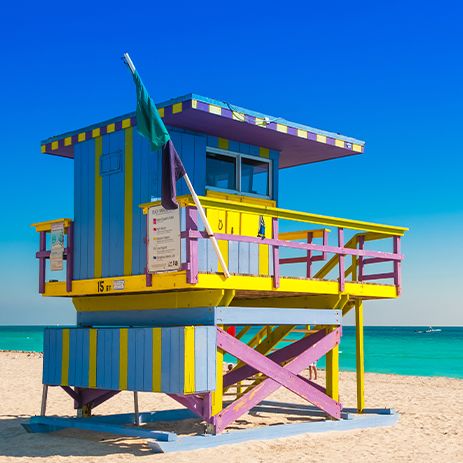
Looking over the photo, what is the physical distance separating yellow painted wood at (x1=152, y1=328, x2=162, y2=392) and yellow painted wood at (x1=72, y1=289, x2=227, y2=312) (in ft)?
2.77

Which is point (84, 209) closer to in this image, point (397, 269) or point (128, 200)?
point (128, 200)

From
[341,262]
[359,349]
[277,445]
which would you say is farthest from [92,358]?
[359,349]

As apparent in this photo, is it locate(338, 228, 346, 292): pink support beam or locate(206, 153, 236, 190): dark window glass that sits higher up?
locate(206, 153, 236, 190): dark window glass

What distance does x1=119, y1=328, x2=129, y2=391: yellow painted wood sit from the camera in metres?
12.5

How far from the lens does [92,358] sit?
13328mm

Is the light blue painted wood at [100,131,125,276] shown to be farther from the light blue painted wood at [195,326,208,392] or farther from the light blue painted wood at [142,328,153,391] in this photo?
the light blue painted wood at [195,326,208,392]

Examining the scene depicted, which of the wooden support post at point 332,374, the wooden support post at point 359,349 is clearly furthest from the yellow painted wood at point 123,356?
the wooden support post at point 359,349

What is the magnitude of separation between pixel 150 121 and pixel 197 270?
7.08ft

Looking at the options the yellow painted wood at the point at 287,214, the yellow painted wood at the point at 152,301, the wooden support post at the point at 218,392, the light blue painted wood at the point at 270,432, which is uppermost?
the yellow painted wood at the point at 287,214

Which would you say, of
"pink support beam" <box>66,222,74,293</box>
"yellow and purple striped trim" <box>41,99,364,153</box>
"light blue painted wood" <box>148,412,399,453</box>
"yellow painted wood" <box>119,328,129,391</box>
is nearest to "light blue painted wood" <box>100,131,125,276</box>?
"yellow and purple striped trim" <box>41,99,364,153</box>

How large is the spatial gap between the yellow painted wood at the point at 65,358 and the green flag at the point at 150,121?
3.99 meters

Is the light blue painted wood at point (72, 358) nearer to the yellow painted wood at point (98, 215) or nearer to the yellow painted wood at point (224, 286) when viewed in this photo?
the yellow painted wood at point (224, 286)

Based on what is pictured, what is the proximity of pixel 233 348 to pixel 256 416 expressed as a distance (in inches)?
171

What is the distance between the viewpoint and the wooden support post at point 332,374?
14352 millimetres
